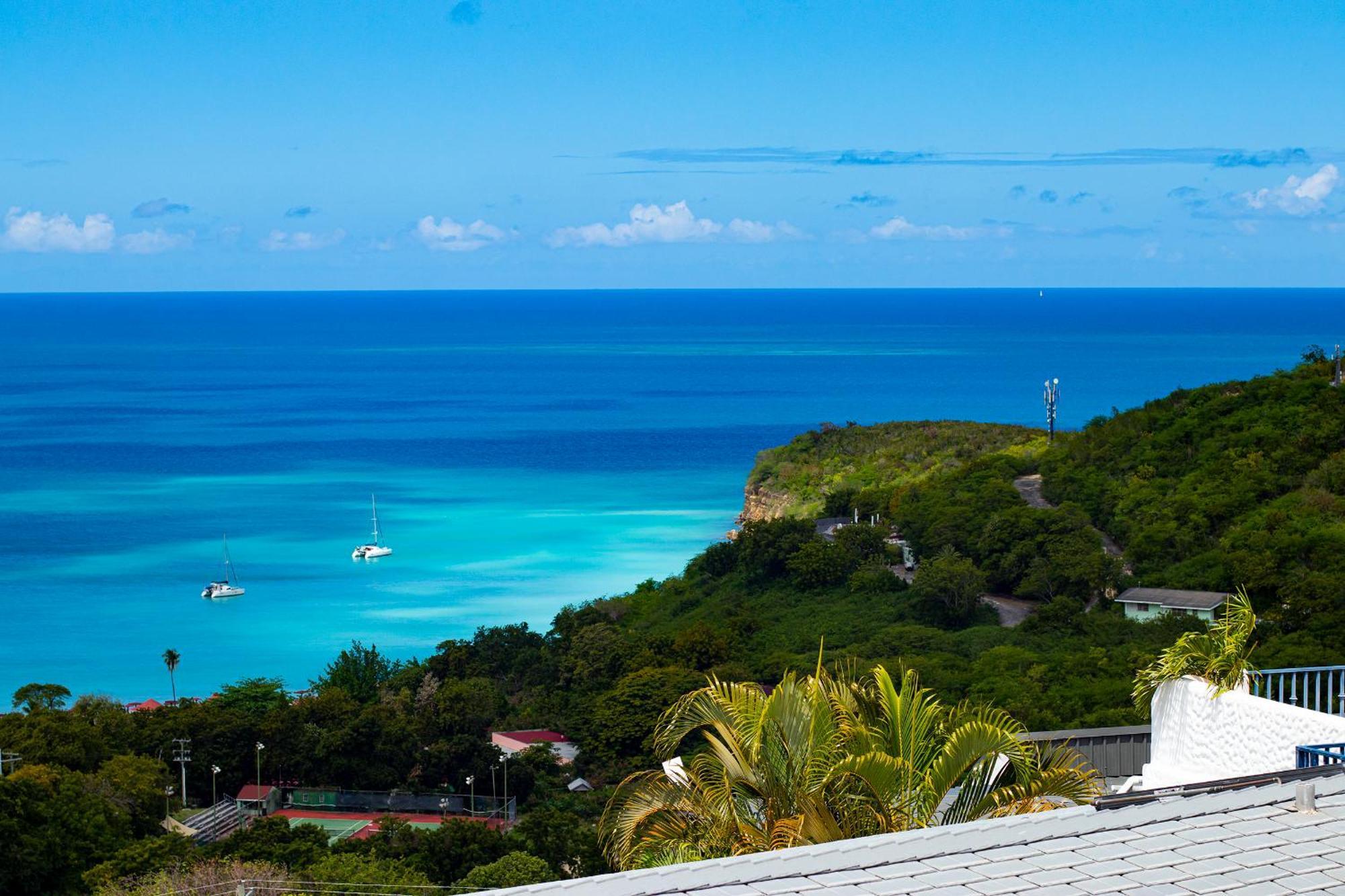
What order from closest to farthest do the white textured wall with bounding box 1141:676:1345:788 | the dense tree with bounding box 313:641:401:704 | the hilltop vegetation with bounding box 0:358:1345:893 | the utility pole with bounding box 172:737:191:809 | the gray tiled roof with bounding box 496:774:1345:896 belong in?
the gray tiled roof with bounding box 496:774:1345:896 < the white textured wall with bounding box 1141:676:1345:788 < the hilltop vegetation with bounding box 0:358:1345:893 < the utility pole with bounding box 172:737:191:809 < the dense tree with bounding box 313:641:401:704

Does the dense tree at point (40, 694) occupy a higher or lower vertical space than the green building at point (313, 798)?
higher

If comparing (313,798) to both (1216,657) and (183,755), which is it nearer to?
(183,755)

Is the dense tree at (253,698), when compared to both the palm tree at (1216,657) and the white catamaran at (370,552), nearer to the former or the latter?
the white catamaran at (370,552)

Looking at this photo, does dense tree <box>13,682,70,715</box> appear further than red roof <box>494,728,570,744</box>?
Yes

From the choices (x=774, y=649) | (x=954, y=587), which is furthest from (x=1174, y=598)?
(x=774, y=649)

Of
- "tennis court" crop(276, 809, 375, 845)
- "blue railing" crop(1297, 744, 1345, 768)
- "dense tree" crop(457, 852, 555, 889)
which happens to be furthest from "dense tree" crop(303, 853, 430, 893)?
"blue railing" crop(1297, 744, 1345, 768)

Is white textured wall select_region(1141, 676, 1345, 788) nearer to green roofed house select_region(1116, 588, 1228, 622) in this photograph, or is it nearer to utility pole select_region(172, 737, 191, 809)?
green roofed house select_region(1116, 588, 1228, 622)

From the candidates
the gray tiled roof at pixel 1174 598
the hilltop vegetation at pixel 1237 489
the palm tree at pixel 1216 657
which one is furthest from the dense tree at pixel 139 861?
the gray tiled roof at pixel 1174 598

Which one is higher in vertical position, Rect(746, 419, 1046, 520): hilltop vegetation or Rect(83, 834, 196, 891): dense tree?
Rect(746, 419, 1046, 520): hilltop vegetation
